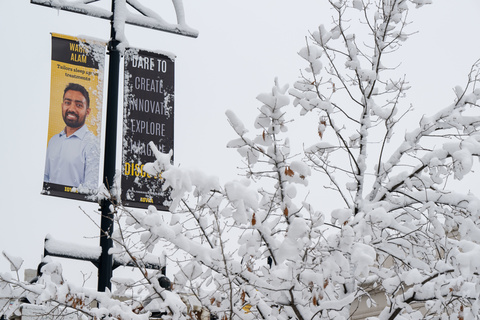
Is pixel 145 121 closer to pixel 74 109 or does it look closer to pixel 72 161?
pixel 74 109

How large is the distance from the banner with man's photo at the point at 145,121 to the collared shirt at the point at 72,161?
0.37 metres

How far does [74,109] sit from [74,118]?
4.5 inches

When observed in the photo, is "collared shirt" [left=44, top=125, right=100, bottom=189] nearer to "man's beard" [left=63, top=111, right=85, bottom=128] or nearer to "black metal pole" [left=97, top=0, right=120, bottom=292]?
"man's beard" [left=63, top=111, right=85, bottom=128]

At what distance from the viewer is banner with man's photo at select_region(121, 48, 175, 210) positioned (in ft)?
23.4

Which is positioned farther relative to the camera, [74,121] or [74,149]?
[74,121]

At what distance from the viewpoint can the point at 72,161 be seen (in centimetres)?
711

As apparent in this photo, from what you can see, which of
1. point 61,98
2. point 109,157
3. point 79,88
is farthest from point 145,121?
point 61,98

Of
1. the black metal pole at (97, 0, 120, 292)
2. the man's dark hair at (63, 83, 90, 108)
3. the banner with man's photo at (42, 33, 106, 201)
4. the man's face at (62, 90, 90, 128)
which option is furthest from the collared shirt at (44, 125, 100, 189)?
the man's dark hair at (63, 83, 90, 108)

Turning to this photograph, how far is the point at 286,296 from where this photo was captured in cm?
443

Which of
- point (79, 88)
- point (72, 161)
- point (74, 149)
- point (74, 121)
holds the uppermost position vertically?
point (79, 88)

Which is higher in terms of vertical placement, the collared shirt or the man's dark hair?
the man's dark hair

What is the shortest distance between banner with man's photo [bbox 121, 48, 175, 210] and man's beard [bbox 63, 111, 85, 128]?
499mm

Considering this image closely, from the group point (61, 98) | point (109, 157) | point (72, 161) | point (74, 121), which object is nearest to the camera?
point (109, 157)

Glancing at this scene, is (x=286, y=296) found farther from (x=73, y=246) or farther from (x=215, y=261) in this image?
(x=73, y=246)
